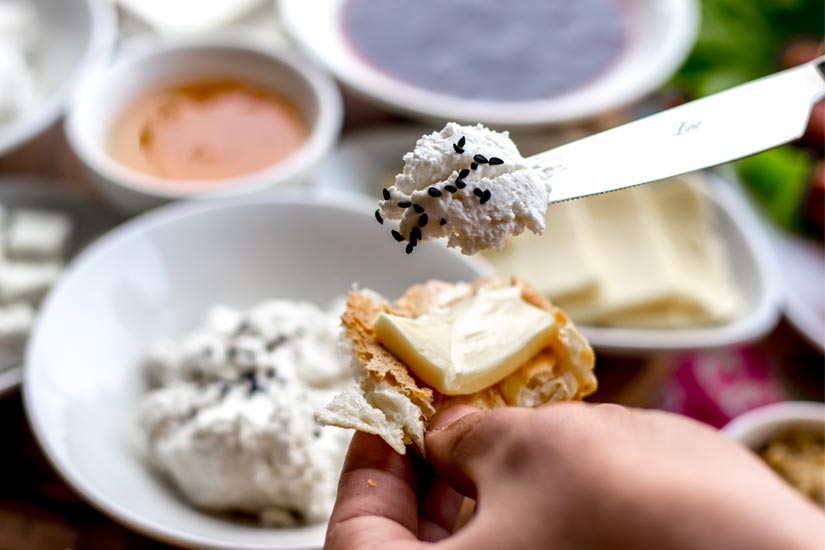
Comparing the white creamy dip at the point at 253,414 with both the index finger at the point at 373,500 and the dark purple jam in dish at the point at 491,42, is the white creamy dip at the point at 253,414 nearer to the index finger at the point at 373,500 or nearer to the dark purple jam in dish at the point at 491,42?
the index finger at the point at 373,500

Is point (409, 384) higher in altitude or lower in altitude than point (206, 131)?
higher

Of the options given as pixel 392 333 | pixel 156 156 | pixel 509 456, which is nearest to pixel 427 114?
pixel 156 156

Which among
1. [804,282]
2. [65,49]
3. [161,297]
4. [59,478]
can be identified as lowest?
[59,478]

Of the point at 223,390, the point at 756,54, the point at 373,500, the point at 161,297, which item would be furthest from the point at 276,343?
the point at 756,54

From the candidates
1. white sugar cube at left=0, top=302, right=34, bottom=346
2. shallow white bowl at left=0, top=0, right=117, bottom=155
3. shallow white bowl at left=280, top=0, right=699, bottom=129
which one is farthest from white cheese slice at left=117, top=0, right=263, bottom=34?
white sugar cube at left=0, top=302, right=34, bottom=346

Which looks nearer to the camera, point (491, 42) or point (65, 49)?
point (65, 49)

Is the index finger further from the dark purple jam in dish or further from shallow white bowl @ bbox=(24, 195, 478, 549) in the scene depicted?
the dark purple jam in dish

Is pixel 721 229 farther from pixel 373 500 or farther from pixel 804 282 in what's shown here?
pixel 373 500

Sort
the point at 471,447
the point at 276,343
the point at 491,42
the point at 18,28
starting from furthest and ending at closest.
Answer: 1. the point at 491,42
2. the point at 18,28
3. the point at 276,343
4. the point at 471,447
